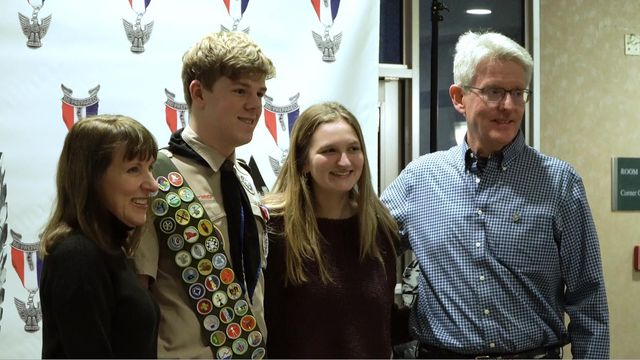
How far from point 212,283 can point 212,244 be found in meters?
0.09

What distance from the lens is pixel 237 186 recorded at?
1959 millimetres

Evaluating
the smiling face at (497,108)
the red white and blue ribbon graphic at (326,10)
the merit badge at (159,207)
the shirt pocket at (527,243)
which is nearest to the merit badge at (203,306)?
the merit badge at (159,207)

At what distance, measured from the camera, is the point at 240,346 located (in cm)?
188

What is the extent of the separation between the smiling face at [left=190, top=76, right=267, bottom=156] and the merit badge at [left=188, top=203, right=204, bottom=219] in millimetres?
172

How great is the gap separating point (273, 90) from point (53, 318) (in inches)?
69.1

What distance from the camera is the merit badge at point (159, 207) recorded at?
1791 millimetres

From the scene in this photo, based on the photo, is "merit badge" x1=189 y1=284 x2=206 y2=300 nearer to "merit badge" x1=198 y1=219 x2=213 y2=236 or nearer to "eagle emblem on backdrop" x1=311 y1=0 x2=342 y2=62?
"merit badge" x1=198 y1=219 x2=213 y2=236

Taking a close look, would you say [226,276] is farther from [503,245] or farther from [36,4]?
[36,4]

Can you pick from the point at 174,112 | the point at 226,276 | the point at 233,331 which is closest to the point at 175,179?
the point at 226,276

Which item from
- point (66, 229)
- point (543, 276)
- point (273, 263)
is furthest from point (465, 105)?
point (66, 229)

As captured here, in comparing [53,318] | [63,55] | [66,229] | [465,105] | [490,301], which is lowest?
[490,301]

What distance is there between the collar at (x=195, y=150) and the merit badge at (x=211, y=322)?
0.36m

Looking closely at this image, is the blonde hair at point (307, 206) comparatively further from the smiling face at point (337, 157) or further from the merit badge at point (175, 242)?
the merit badge at point (175, 242)

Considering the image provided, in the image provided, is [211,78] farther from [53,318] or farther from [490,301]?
[490,301]
